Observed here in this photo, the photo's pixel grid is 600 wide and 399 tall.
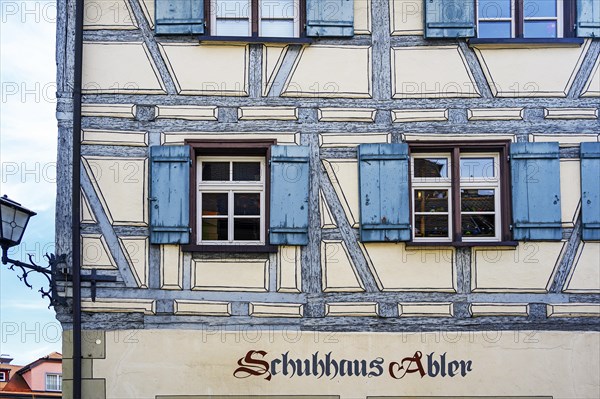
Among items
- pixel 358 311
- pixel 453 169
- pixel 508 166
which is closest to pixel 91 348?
pixel 358 311

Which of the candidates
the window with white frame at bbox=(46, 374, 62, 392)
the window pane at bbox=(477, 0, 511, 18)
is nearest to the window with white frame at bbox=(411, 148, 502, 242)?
the window pane at bbox=(477, 0, 511, 18)

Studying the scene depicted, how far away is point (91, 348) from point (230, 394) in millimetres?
1531

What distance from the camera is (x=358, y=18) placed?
8.71m

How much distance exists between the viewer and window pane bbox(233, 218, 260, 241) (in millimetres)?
8617

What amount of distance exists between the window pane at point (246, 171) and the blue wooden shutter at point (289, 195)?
0.33 m

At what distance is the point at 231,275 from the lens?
27.5 feet

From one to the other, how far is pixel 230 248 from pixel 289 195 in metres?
0.83

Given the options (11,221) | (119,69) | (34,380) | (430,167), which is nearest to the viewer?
(11,221)

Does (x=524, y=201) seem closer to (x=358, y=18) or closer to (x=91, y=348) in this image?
(x=358, y=18)

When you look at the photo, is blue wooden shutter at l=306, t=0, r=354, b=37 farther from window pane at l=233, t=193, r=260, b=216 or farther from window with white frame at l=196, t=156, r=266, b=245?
window pane at l=233, t=193, r=260, b=216

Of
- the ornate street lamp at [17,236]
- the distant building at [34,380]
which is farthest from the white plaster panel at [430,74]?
the distant building at [34,380]

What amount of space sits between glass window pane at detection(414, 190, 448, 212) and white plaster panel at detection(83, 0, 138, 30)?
3.60 m

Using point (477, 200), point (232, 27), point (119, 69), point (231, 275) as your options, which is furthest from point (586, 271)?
point (119, 69)

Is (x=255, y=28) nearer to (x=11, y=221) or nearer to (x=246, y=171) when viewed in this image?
(x=246, y=171)
